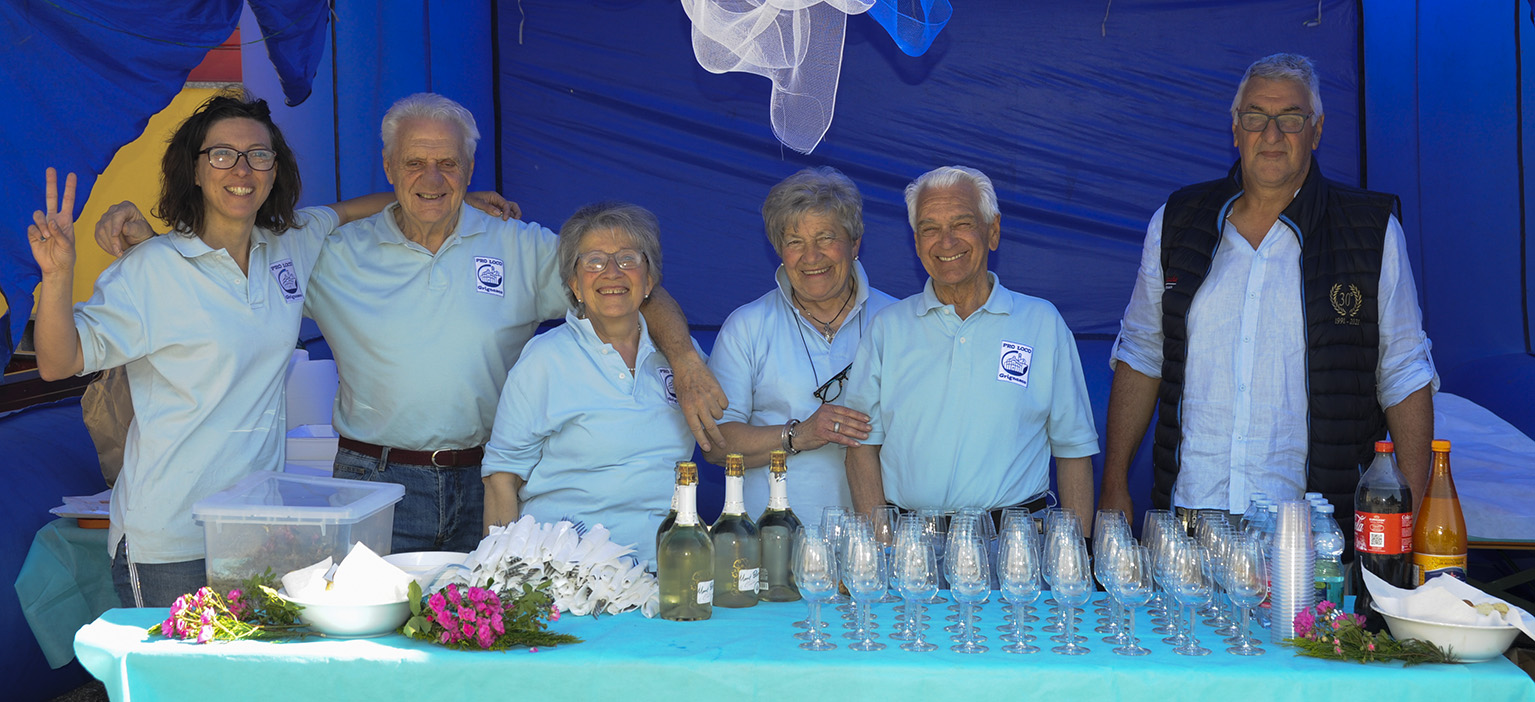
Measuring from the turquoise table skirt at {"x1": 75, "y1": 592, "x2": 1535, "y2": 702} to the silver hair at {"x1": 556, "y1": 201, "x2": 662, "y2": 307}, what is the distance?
1029 millimetres

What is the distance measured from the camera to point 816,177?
10.0ft

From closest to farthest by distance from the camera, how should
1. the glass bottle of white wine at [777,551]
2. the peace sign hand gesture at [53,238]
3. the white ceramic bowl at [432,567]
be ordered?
1. the white ceramic bowl at [432,567]
2. the glass bottle of white wine at [777,551]
3. the peace sign hand gesture at [53,238]

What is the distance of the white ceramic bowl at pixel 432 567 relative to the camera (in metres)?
2.14

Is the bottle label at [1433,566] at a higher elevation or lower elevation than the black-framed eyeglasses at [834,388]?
lower

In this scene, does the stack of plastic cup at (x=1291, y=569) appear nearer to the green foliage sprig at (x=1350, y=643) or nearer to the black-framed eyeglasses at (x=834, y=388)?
the green foliage sprig at (x=1350, y=643)

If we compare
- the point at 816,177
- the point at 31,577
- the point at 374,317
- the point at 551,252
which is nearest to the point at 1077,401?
the point at 816,177

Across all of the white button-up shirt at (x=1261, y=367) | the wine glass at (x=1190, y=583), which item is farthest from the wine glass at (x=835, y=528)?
the white button-up shirt at (x=1261, y=367)

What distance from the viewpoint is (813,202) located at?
9.82 feet

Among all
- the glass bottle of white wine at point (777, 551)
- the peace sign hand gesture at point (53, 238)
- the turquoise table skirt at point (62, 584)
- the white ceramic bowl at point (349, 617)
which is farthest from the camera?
the turquoise table skirt at point (62, 584)

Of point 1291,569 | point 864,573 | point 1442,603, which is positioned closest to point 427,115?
point 864,573

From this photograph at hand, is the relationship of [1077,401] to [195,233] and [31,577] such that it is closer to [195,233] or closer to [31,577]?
[195,233]

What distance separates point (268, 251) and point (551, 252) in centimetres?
75

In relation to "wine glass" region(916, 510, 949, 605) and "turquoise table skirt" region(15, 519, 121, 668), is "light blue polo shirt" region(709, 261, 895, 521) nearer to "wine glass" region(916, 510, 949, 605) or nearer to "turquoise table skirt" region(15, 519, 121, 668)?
"wine glass" region(916, 510, 949, 605)

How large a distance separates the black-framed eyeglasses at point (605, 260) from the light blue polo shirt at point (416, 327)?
21.5 inches
